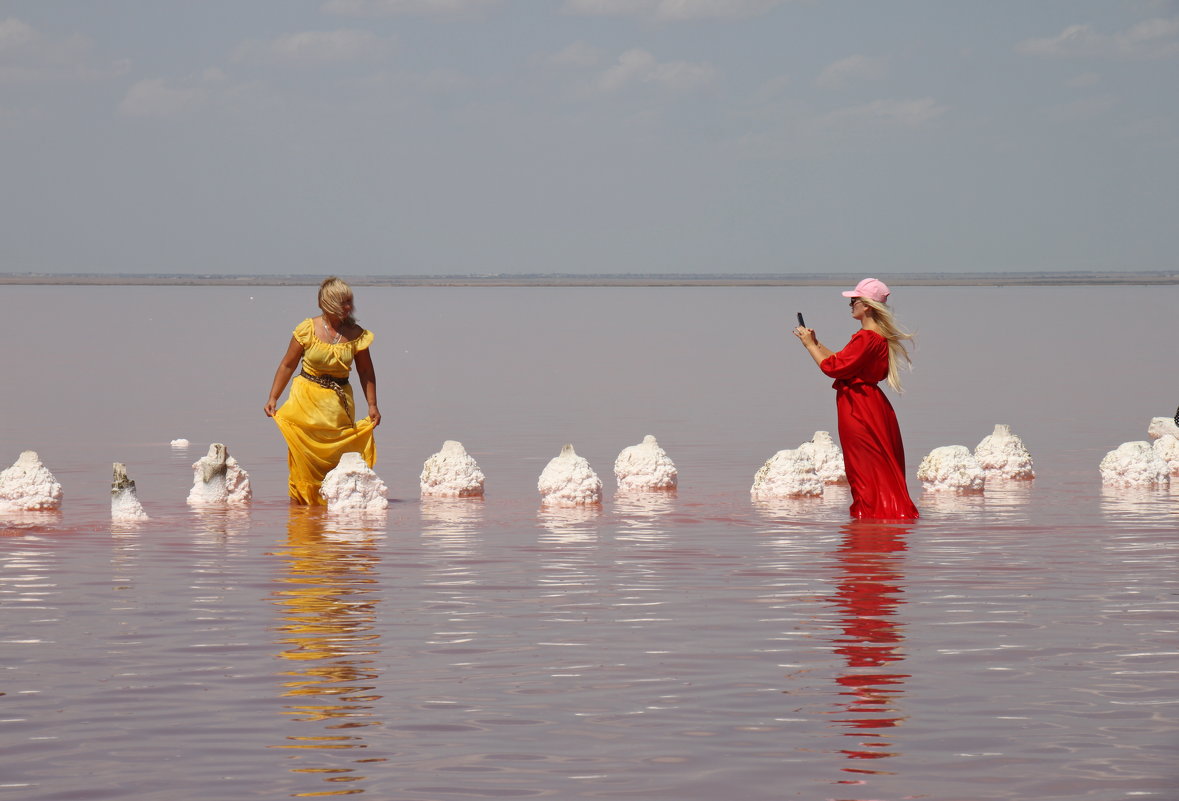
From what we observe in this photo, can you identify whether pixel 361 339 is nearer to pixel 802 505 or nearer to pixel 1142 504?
pixel 802 505

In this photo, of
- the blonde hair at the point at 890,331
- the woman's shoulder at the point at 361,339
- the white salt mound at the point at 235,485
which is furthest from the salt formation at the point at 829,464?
the white salt mound at the point at 235,485

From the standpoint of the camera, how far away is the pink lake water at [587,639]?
759 centimetres

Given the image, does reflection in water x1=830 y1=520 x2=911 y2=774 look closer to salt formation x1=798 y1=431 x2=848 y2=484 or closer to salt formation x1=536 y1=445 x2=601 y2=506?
salt formation x1=536 y1=445 x2=601 y2=506

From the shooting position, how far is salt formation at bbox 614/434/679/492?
54.6 feet

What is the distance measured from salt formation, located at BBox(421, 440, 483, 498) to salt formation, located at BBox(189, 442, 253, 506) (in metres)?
1.58

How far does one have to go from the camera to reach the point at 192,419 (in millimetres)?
24438

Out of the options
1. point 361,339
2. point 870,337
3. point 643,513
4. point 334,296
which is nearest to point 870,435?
point 870,337

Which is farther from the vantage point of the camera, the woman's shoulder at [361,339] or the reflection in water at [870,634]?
the woman's shoulder at [361,339]

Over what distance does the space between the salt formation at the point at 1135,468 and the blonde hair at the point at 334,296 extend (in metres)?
6.62

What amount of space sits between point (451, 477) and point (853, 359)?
12.3 feet

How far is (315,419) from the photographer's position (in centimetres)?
1540

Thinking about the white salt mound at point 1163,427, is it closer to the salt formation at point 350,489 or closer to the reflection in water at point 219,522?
the salt formation at point 350,489

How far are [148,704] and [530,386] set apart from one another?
22.5 meters

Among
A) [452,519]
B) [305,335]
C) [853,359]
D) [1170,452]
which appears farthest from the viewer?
[1170,452]
